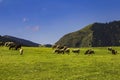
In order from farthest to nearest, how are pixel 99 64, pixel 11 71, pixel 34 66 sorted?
pixel 99 64 → pixel 34 66 → pixel 11 71

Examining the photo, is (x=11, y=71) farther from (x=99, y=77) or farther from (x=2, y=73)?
(x=99, y=77)

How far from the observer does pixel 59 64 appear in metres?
51.0

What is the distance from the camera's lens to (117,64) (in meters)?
52.9

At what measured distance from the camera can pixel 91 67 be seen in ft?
161

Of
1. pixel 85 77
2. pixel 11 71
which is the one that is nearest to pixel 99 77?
pixel 85 77

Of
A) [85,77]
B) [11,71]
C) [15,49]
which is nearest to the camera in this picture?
[85,77]

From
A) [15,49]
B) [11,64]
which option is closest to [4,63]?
[11,64]

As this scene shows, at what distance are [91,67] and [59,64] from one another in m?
5.05

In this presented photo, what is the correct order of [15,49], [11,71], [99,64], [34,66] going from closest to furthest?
1. [11,71]
2. [34,66]
3. [99,64]
4. [15,49]

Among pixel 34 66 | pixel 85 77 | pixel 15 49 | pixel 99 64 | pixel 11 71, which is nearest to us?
pixel 85 77

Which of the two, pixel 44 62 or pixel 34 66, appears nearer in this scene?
pixel 34 66

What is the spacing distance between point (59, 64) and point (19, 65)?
6.13 m

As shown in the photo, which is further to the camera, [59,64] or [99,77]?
[59,64]

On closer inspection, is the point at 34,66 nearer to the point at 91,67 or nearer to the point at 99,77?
the point at 91,67
